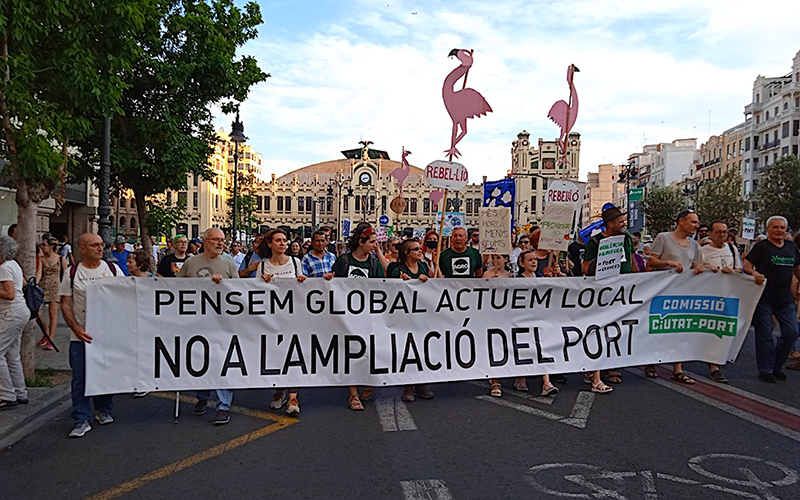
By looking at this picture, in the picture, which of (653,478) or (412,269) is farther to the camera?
(412,269)

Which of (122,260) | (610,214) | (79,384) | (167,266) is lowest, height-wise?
(79,384)

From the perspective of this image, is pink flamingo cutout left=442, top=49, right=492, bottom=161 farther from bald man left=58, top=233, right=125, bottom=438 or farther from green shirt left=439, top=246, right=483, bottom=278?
bald man left=58, top=233, right=125, bottom=438

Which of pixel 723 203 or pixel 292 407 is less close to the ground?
pixel 723 203

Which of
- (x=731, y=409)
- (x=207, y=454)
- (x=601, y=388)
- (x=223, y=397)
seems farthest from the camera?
(x=601, y=388)

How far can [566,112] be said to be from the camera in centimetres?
1010

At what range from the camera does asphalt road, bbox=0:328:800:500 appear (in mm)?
4422

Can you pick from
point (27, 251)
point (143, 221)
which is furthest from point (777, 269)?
point (143, 221)

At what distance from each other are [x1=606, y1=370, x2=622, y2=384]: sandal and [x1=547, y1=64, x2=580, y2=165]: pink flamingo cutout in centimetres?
348

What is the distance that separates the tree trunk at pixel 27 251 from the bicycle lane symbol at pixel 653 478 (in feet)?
18.7

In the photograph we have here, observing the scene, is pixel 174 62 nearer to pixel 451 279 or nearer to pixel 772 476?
pixel 451 279

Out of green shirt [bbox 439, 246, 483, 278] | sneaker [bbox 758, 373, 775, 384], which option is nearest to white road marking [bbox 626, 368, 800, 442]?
sneaker [bbox 758, 373, 775, 384]

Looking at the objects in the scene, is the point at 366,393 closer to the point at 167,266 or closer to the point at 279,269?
the point at 279,269

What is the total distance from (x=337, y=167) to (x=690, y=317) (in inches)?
4796

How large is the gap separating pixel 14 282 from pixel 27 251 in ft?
4.49
